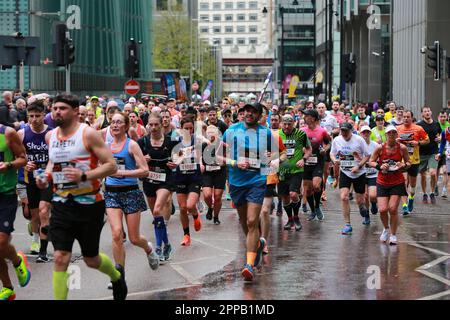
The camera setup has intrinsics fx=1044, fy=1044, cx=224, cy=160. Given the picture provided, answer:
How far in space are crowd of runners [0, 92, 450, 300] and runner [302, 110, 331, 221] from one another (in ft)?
0.07

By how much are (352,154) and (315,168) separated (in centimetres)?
147

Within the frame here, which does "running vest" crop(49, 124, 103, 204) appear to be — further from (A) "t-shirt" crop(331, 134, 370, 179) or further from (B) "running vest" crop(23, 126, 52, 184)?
(A) "t-shirt" crop(331, 134, 370, 179)

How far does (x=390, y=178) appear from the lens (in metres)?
14.8

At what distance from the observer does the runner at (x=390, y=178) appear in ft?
48.0

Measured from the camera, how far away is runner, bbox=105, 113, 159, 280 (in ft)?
35.9

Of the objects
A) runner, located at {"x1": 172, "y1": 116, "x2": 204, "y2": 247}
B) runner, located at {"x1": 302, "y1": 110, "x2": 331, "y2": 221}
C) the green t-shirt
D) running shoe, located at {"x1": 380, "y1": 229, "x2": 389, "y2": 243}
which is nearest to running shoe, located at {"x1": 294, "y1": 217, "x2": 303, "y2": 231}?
the green t-shirt

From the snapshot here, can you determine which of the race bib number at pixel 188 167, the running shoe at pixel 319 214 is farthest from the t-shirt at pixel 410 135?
the race bib number at pixel 188 167

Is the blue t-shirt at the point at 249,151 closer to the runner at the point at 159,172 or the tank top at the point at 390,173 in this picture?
the runner at the point at 159,172

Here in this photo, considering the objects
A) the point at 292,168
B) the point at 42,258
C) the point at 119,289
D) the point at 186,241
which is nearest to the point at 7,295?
the point at 119,289

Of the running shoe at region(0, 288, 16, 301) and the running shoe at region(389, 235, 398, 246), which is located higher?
the running shoe at region(0, 288, 16, 301)
